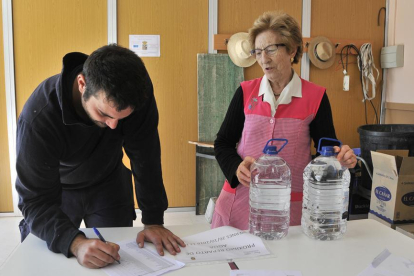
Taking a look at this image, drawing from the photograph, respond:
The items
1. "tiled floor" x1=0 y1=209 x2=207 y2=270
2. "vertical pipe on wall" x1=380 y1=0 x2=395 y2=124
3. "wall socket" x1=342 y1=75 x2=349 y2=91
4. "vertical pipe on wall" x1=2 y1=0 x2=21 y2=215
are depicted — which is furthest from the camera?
"vertical pipe on wall" x1=380 y1=0 x2=395 y2=124

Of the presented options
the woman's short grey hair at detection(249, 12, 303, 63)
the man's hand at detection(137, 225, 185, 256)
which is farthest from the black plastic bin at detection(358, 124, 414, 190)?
the man's hand at detection(137, 225, 185, 256)

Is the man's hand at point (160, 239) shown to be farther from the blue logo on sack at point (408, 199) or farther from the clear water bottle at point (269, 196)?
the blue logo on sack at point (408, 199)

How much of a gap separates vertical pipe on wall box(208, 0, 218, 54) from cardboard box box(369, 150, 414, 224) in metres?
2.16

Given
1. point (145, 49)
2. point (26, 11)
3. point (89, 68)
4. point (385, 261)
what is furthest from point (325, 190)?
point (26, 11)

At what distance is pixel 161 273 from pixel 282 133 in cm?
81

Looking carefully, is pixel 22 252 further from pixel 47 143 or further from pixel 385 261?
pixel 385 261

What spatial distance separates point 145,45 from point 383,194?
2.52 m

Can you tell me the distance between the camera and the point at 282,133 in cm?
159

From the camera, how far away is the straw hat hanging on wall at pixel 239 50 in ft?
11.7

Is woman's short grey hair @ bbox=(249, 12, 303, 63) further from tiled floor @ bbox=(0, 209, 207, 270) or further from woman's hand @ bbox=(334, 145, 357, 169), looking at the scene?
tiled floor @ bbox=(0, 209, 207, 270)

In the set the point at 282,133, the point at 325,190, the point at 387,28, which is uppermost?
the point at 387,28

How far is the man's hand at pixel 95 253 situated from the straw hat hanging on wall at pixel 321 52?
3201 mm

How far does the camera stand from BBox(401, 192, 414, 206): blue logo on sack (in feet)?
6.07

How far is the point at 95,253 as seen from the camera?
1065 mm
